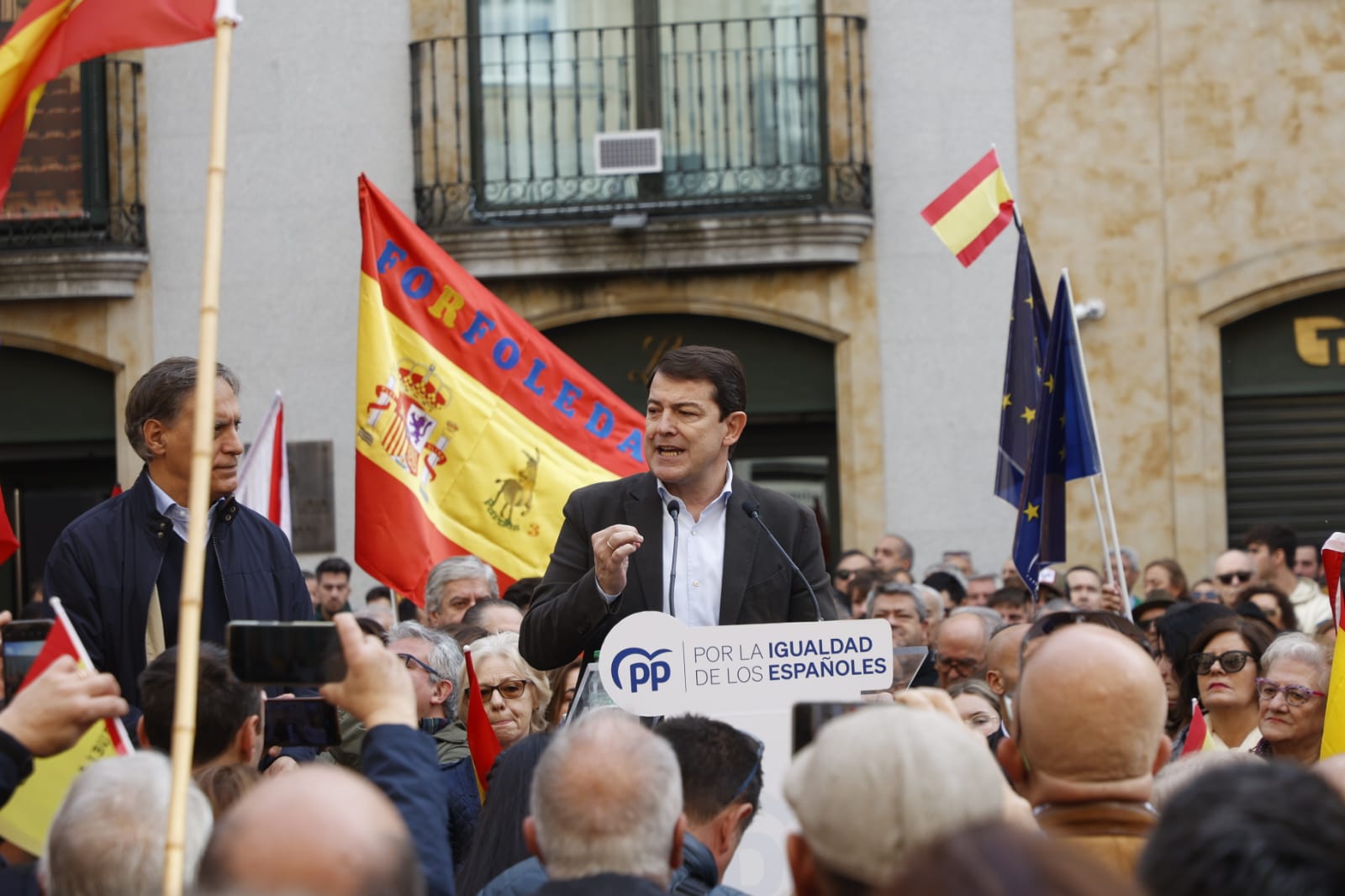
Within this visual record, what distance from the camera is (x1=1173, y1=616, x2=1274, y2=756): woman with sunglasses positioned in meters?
6.64

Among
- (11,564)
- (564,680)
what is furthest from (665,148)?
(564,680)

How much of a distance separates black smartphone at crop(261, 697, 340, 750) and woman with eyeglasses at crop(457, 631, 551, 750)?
179cm

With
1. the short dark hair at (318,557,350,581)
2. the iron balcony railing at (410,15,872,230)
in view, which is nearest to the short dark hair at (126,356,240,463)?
the short dark hair at (318,557,350,581)

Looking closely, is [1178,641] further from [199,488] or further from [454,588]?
[199,488]

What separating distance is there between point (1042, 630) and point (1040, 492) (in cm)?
348

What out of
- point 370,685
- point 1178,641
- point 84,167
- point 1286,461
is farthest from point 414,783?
point 84,167

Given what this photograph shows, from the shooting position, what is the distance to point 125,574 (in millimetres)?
5109

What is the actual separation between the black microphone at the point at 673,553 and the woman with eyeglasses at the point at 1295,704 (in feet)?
6.92

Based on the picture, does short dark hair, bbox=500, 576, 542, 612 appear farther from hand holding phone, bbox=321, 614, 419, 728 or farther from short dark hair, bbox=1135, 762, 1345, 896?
short dark hair, bbox=1135, 762, 1345, 896

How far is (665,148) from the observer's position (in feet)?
50.9

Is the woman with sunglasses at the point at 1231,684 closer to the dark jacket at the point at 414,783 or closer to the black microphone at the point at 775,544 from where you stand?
the black microphone at the point at 775,544

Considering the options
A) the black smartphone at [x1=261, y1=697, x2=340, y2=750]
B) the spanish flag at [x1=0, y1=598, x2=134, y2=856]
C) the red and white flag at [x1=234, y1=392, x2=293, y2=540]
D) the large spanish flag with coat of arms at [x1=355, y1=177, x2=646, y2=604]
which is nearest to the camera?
the spanish flag at [x1=0, y1=598, x2=134, y2=856]

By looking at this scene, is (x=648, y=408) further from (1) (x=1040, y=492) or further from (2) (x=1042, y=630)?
(1) (x=1040, y=492)

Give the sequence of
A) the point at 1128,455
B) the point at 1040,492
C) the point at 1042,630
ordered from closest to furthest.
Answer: the point at 1042,630, the point at 1040,492, the point at 1128,455
